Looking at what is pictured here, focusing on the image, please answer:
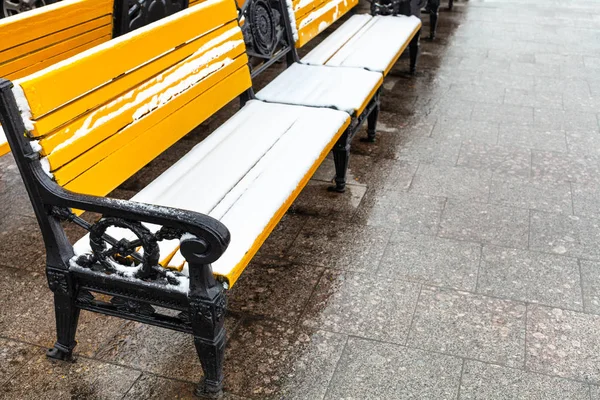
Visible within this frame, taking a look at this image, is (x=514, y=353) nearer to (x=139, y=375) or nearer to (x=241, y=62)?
(x=139, y=375)

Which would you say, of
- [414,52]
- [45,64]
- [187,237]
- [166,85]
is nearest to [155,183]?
[166,85]

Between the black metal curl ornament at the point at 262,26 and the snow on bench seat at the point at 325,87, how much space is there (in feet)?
0.76

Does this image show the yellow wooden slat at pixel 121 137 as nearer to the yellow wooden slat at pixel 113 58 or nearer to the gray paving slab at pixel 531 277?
the yellow wooden slat at pixel 113 58

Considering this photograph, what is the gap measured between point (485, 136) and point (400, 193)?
1.30m

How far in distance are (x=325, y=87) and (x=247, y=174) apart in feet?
4.72

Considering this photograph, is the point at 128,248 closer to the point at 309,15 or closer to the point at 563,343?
the point at 563,343

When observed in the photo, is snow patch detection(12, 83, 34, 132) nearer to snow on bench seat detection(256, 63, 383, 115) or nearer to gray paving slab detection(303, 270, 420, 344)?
gray paving slab detection(303, 270, 420, 344)

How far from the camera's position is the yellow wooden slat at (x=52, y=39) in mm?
3654

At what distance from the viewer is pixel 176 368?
2.97 metres

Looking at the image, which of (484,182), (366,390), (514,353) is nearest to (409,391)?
(366,390)

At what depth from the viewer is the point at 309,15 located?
5.30 m

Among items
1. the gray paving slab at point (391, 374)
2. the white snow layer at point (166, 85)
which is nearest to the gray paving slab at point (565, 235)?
the gray paving slab at point (391, 374)

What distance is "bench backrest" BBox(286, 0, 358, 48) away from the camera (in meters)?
5.00

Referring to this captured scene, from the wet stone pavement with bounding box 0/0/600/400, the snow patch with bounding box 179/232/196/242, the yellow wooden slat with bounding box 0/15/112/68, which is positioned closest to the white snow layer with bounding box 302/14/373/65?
the wet stone pavement with bounding box 0/0/600/400
